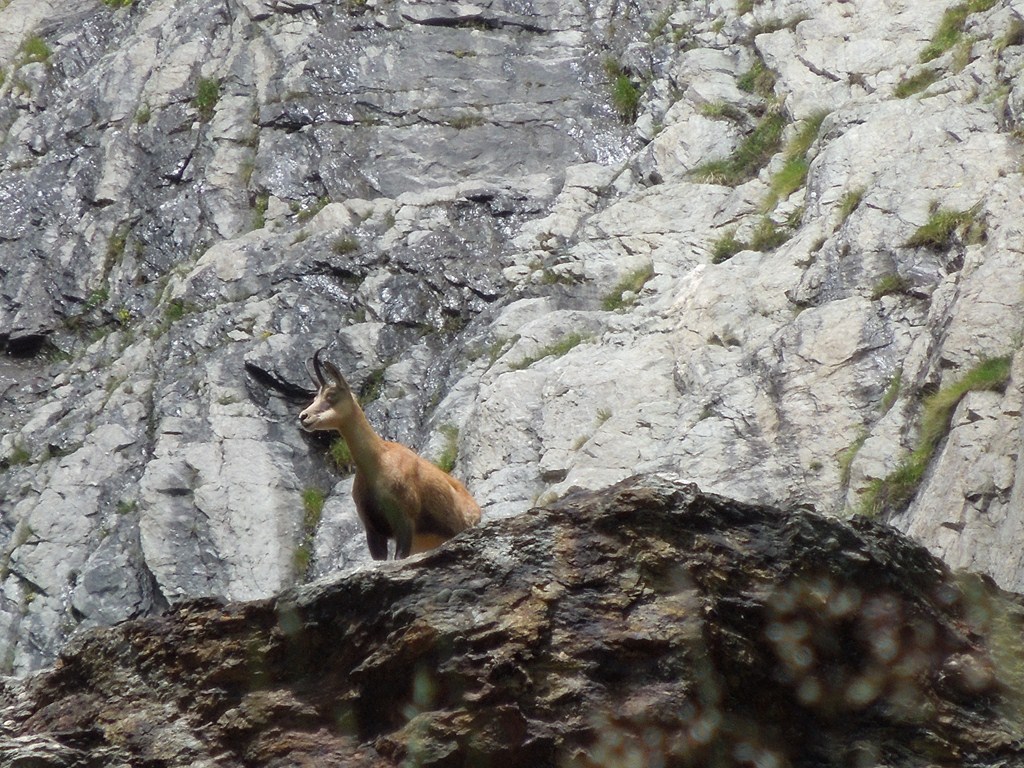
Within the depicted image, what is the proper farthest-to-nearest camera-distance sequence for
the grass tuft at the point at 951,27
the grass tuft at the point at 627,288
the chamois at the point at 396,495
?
the grass tuft at the point at 951,27
the grass tuft at the point at 627,288
the chamois at the point at 396,495

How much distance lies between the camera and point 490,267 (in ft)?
64.5

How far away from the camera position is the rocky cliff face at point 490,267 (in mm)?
13992

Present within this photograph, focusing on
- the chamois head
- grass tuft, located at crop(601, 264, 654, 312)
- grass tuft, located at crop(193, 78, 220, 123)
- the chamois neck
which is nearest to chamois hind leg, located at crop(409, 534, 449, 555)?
the chamois neck

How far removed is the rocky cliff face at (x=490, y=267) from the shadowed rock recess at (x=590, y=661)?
3728mm

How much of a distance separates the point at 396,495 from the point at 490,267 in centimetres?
1005

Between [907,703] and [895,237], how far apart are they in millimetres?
10130

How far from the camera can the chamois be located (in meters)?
10.0

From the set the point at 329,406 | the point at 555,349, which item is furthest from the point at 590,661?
the point at 555,349

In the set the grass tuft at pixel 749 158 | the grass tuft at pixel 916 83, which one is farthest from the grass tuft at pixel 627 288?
the grass tuft at pixel 916 83

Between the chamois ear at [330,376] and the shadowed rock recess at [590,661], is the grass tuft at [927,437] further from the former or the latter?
the shadowed rock recess at [590,661]

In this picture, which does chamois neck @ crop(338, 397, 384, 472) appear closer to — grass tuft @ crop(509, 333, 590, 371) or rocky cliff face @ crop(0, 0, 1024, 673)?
rocky cliff face @ crop(0, 0, 1024, 673)

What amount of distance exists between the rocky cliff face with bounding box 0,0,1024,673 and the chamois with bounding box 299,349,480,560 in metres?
4.16

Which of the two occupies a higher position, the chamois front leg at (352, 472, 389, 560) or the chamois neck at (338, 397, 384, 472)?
the chamois neck at (338, 397, 384, 472)

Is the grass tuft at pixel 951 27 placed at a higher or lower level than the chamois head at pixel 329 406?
higher
